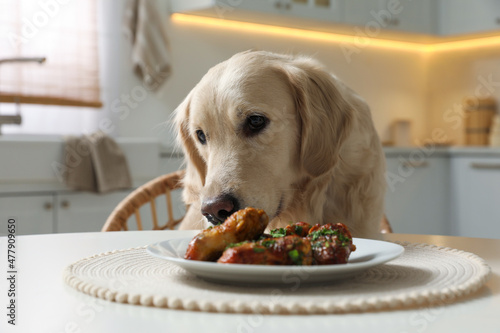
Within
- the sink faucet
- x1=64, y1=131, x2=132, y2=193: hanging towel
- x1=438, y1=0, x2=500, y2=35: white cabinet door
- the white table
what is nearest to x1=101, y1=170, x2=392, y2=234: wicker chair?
the white table

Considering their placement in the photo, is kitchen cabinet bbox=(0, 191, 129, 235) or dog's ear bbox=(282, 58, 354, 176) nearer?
dog's ear bbox=(282, 58, 354, 176)

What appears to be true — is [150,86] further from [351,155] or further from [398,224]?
[351,155]

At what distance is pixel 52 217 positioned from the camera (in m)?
2.92

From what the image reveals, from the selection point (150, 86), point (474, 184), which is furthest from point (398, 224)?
point (150, 86)

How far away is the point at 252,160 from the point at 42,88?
229 centimetres

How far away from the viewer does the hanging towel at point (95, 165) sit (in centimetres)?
294

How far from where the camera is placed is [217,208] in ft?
4.05

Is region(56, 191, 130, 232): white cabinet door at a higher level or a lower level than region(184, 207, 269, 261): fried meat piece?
lower

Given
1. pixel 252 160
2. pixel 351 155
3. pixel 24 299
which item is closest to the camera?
pixel 24 299

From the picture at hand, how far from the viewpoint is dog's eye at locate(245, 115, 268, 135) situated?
4.96 feet

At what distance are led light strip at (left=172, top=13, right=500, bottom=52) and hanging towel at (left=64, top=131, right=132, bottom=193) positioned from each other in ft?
3.91

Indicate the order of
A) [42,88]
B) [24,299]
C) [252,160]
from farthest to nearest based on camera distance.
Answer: [42,88] < [252,160] < [24,299]

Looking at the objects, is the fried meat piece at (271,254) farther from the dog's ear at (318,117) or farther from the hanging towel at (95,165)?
the hanging towel at (95,165)

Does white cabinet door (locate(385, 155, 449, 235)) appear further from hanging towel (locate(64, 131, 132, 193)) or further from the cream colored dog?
the cream colored dog
